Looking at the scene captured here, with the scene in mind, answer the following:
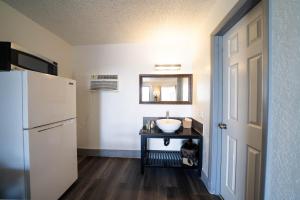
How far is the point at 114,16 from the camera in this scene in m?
1.91

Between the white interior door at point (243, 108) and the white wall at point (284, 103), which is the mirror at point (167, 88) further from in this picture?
the white wall at point (284, 103)

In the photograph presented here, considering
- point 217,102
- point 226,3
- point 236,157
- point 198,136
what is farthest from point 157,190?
point 226,3

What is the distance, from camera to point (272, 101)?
0.83m

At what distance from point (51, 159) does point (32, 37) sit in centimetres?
171

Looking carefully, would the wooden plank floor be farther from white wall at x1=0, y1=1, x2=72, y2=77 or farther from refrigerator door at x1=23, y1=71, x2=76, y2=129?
white wall at x1=0, y1=1, x2=72, y2=77

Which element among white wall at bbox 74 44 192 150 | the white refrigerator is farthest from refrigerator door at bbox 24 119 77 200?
white wall at bbox 74 44 192 150

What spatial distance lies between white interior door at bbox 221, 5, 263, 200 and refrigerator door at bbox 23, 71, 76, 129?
1.89 metres

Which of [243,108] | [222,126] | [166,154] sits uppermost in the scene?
[243,108]

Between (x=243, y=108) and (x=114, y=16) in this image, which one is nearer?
(x=243, y=108)

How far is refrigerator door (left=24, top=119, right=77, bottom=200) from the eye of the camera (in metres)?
1.28

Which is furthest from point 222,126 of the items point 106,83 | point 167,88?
point 106,83

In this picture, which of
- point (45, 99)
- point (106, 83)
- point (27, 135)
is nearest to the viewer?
point (27, 135)

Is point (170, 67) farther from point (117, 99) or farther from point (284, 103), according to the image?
point (284, 103)

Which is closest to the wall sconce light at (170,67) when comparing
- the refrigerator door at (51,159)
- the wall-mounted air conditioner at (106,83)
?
the wall-mounted air conditioner at (106,83)
